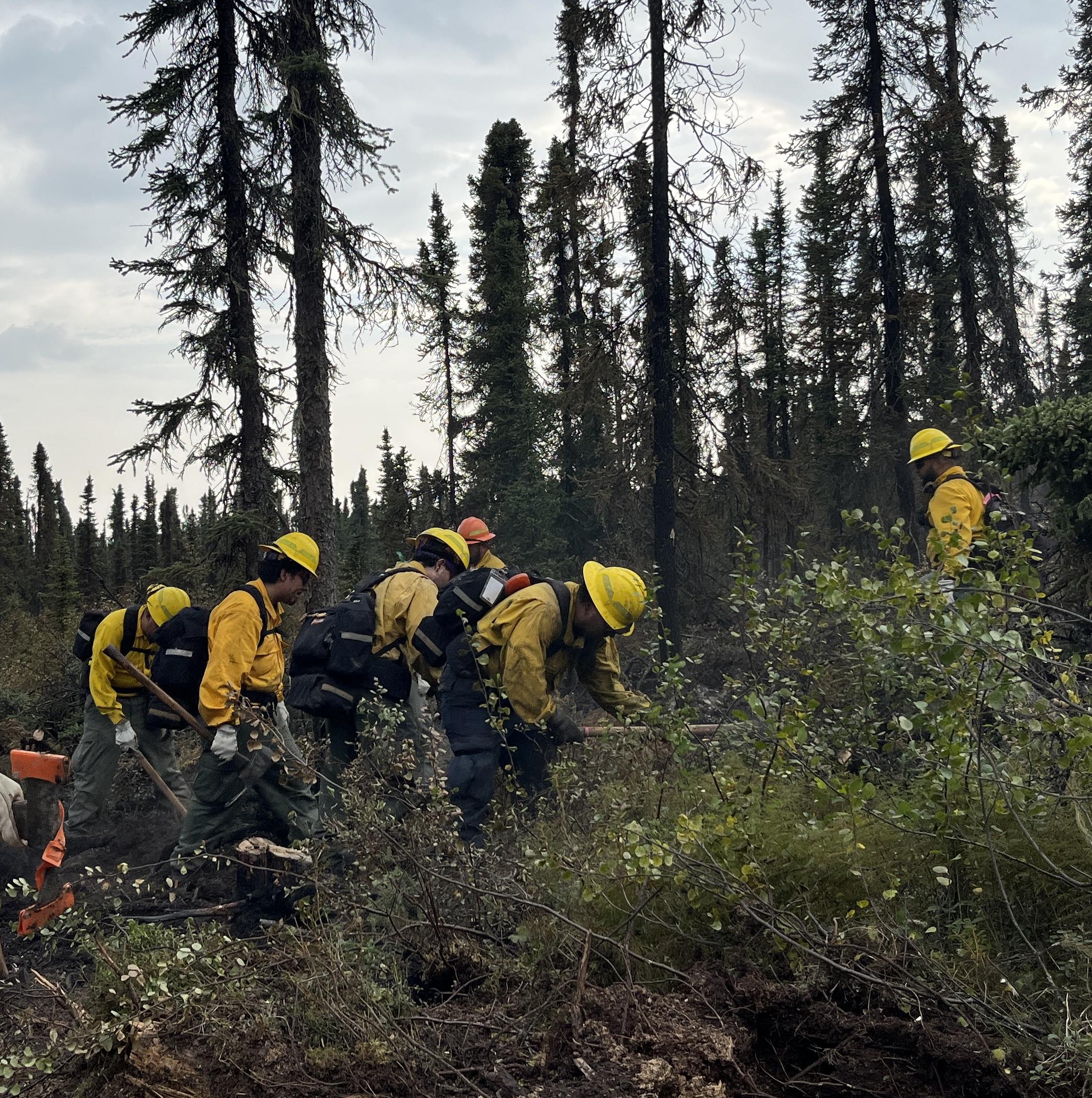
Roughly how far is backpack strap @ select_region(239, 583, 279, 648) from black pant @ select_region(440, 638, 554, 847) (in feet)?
4.04

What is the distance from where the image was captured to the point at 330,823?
387 cm

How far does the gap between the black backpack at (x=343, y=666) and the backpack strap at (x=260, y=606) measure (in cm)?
33

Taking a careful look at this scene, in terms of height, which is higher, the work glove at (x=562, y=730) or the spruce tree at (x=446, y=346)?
the spruce tree at (x=446, y=346)

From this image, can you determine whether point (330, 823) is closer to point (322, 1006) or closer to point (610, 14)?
point (322, 1006)

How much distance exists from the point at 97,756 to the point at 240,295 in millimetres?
6284

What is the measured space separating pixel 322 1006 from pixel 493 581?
2.99 meters

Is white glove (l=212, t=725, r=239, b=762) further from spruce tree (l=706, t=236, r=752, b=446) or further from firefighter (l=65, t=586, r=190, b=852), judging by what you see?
spruce tree (l=706, t=236, r=752, b=446)

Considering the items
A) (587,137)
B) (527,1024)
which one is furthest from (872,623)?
(587,137)

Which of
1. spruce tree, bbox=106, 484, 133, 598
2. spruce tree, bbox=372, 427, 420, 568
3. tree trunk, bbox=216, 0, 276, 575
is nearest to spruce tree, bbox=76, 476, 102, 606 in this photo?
spruce tree, bbox=106, 484, 133, 598

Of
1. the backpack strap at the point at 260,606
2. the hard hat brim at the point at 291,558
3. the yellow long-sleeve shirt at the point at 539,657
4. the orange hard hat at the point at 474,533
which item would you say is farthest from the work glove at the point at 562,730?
the orange hard hat at the point at 474,533

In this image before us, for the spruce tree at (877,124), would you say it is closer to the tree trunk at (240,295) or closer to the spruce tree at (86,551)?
the tree trunk at (240,295)

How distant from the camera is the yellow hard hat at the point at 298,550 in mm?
6035

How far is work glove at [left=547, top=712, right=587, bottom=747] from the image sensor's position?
5.85 metres

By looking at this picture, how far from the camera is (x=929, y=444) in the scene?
6117 mm
